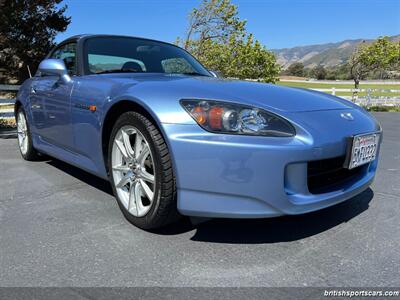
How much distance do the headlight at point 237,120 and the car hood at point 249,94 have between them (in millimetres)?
63

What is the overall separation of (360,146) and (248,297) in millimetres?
1230

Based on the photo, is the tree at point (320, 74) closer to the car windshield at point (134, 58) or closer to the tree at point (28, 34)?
the tree at point (28, 34)

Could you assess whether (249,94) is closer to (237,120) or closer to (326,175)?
(237,120)

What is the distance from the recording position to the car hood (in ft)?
7.79

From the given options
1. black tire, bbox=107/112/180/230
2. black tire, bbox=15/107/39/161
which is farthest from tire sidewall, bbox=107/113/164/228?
black tire, bbox=15/107/39/161

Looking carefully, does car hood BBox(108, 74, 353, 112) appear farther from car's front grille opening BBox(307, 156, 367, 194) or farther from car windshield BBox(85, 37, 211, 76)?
car windshield BBox(85, 37, 211, 76)

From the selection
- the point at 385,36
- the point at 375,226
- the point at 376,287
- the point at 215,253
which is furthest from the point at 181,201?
the point at 385,36

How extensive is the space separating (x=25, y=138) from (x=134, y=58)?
2.04 metres

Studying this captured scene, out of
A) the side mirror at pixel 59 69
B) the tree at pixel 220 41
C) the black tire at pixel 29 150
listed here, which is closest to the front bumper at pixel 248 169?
the side mirror at pixel 59 69

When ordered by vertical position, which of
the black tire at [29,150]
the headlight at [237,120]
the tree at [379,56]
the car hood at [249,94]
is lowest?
the black tire at [29,150]

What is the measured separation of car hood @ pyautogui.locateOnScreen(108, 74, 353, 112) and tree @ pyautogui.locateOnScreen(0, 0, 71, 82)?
1465 cm

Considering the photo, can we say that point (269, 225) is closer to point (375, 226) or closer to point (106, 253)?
point (375, 226)

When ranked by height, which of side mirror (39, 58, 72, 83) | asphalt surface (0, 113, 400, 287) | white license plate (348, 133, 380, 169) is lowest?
asphalt surface (0, 113, 400, 287)

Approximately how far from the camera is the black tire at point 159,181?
234cm
